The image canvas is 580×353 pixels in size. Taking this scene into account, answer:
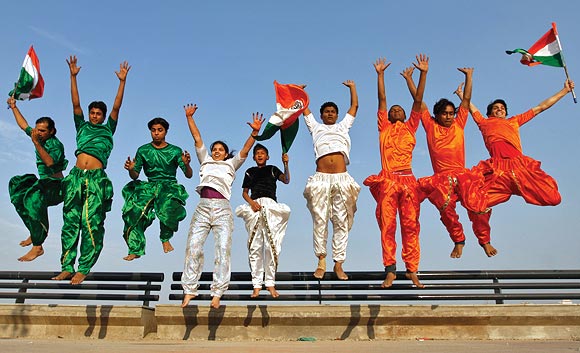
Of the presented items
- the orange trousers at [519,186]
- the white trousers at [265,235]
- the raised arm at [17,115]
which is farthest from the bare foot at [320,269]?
the raised arm at [17,115]

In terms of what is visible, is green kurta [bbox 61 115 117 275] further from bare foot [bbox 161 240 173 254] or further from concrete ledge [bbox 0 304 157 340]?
bare foot [bbox 161 240 173 254]

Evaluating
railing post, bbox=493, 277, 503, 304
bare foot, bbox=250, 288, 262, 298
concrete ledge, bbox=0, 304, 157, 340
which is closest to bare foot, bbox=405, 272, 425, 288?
railing post, bbox=493, 277, 503, 304

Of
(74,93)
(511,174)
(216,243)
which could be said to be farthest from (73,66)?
(511,174)

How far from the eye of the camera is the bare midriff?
23.0 ft

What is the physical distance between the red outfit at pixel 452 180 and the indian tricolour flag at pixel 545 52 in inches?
82.5

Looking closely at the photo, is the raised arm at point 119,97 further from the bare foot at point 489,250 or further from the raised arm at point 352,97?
the bare foot at point 489,250

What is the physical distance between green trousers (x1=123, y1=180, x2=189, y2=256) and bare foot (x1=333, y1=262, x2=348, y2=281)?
2366 millimetres

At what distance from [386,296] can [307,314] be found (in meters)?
1.14

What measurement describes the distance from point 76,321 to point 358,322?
3912mm

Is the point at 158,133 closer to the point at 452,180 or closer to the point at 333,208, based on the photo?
the point at 333,208

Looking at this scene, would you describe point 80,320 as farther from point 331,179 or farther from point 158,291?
point 331,179

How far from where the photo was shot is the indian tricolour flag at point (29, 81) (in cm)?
779

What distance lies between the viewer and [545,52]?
8523 mm

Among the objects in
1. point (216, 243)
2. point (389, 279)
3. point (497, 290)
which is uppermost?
point (216, 243)
